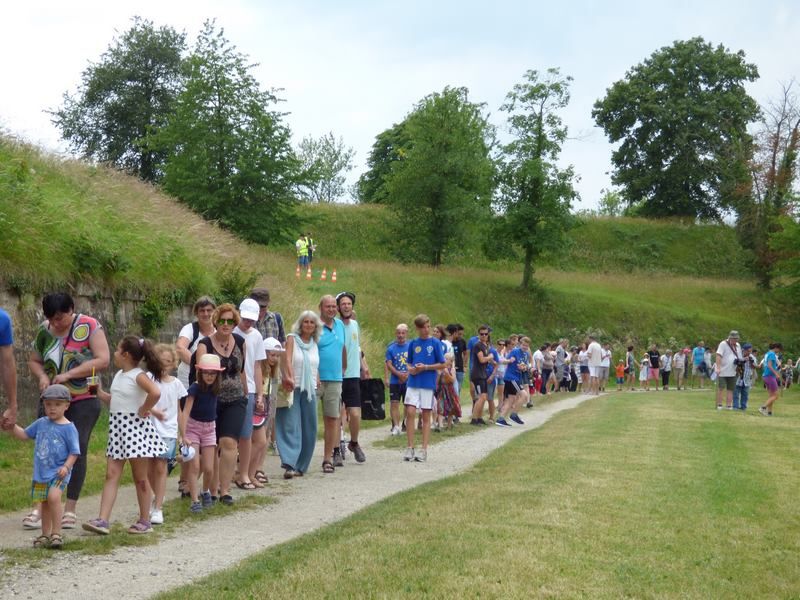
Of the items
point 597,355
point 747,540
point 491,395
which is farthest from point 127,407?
point 597,355

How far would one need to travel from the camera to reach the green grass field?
658 centimetres

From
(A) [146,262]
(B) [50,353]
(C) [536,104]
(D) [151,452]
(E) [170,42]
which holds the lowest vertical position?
(D) [151,452]

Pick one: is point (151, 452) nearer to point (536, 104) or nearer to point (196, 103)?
point (196, 103)

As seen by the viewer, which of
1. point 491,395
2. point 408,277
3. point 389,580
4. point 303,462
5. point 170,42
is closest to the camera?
point 389,580

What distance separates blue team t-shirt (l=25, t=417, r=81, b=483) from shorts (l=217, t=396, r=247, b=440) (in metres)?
2.22

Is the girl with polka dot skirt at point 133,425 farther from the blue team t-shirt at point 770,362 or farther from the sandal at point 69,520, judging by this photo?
the blue team t-shirt at point 770,362

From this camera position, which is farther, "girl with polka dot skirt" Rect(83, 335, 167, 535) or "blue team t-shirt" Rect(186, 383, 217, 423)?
"blue team t-shirt" Rect(186, 383, 217, 423)

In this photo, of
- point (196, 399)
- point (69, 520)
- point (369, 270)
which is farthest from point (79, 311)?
point (369, 270)

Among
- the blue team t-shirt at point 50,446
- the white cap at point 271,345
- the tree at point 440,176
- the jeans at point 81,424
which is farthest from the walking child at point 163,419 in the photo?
the tree at point 440,176

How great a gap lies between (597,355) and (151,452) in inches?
1103

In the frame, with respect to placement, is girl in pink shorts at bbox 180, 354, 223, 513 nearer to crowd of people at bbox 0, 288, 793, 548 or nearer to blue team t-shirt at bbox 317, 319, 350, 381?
crowd of people at bbox 0, 288, 793, 548

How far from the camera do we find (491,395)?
69.7 ft

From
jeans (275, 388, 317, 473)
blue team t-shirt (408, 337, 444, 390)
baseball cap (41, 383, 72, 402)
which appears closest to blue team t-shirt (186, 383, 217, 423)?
baseball cap (41, 383, 72, 402)

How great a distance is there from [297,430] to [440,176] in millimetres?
39171
